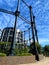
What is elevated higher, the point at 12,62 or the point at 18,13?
the point at 18,13

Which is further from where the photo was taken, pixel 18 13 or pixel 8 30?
pixel 8 30

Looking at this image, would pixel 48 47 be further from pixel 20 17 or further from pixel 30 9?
pixel 20 17

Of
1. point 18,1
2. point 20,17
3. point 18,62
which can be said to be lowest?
point 18,62

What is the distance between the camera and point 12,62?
1645 centimetres

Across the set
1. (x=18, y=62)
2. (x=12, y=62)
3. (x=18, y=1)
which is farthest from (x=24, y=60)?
(x=18, y=1)

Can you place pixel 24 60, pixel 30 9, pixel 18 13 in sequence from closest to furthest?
pixel 24 60
pixel 18 13
pixel 30 9

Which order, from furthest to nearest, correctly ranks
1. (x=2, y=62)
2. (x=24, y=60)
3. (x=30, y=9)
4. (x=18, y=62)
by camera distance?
(x=30, y=9)
(x=24, y=60)
(x=18, y=62)
(x=2, y=62)

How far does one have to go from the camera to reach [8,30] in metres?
61.9

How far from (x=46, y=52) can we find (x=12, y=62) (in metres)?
34.3

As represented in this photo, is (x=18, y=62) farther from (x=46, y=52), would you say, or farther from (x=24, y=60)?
(x=46, y=52)

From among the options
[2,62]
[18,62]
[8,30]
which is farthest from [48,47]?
[2,62]

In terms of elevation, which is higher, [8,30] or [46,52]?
[8,30]

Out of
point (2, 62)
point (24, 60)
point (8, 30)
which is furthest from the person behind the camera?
point (8, 30)

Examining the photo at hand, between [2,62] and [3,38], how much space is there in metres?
50.4
